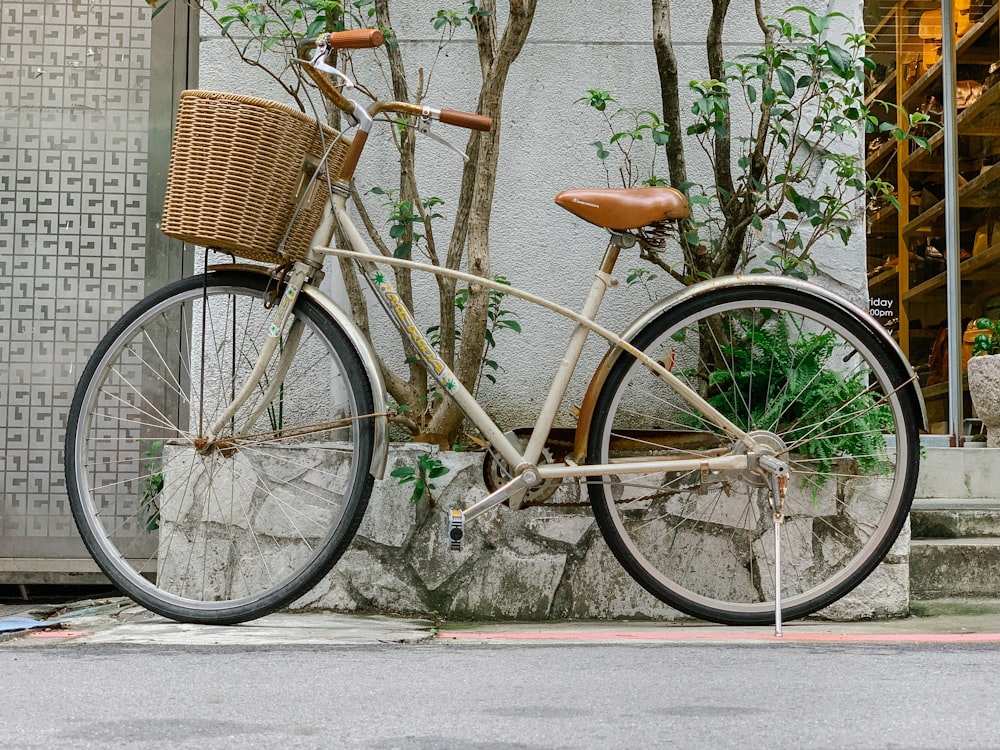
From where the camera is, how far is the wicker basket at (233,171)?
115 inches

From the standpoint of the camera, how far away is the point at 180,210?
294cm

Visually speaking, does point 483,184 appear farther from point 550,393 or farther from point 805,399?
point 805,399

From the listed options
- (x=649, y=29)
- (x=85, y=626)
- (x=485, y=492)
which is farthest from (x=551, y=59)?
(x=85, y=626)

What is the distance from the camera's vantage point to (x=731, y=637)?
9.91 ft

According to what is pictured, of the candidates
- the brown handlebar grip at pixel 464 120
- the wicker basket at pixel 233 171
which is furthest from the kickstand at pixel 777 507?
the wicker basket at pixel 233 171

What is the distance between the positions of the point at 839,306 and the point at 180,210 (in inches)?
73.4

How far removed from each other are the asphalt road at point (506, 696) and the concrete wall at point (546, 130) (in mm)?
1506

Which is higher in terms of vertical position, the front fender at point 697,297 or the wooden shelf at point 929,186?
the wooden shelf at point 929,186

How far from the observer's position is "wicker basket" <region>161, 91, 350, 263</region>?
2924 mm

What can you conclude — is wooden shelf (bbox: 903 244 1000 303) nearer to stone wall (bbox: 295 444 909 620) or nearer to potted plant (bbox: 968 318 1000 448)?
potted plant (bbox: 968 318 1000 448)

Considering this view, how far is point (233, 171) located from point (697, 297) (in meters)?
1.33

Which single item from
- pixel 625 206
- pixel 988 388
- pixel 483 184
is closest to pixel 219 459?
pixel 483 184

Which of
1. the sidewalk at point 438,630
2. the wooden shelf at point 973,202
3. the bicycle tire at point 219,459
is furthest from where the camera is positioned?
the wooden shelf at point 973,202

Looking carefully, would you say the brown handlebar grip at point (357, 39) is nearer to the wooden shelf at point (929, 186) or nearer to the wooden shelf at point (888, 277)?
the wooden shelf at point (929, 186)
